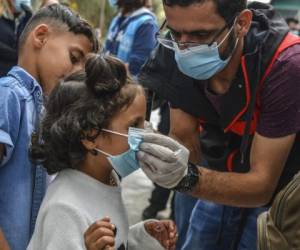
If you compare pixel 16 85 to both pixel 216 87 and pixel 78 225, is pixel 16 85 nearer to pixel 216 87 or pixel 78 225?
pixel 78 225

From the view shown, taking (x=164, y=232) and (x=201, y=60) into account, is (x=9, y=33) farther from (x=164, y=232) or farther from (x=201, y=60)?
(x=164, y=232)

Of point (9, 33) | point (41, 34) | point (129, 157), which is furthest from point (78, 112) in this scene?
point (9, 33)

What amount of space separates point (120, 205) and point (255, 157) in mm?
508

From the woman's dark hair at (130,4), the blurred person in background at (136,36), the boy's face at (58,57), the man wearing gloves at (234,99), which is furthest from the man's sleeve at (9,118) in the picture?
the woman's dark hair at (130,4)

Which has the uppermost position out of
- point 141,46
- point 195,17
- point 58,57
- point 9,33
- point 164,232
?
point 195,17

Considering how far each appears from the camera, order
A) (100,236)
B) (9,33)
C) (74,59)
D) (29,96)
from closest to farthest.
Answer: (100,236)
(29,96)
(74,59)
(9,33)

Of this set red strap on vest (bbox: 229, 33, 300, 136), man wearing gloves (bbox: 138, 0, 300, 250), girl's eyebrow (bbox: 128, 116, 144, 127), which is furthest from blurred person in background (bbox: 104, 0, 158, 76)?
girl's eyebrow (bbox: 128, 116, 144, 127)

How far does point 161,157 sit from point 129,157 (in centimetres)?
Result: 11

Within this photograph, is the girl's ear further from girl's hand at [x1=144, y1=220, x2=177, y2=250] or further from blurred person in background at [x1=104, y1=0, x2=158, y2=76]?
blurred person in background at [x1=104, y1=0, x2=158, y2=76]

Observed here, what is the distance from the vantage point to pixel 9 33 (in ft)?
7.43

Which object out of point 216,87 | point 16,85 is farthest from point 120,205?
point 216,87

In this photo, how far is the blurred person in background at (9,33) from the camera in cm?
216

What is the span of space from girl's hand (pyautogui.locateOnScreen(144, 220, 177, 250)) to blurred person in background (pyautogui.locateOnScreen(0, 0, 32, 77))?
1.00 metres

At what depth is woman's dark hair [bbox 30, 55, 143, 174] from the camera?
1.49 metres
